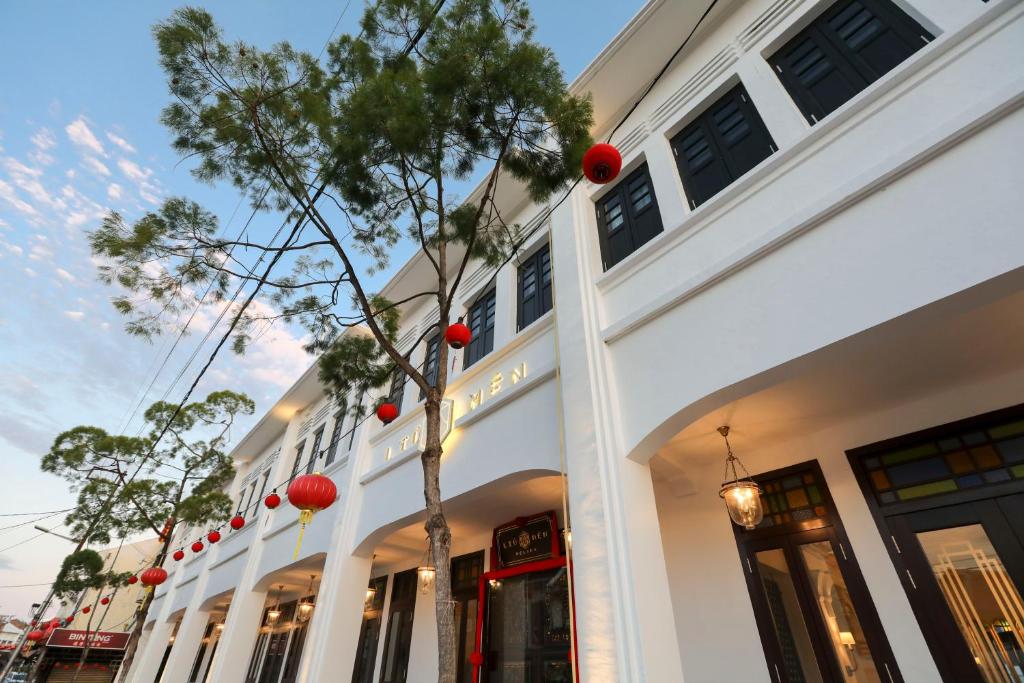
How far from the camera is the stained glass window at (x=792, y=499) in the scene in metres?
4.37

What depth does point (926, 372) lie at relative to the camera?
3713mm

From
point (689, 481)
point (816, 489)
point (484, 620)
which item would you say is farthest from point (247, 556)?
point (816, 489)

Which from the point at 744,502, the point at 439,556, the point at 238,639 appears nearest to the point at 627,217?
the point at 744,502

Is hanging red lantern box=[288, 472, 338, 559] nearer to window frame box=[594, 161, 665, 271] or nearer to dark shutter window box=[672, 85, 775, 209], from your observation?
window frame box=[594, 161, 665, 271]

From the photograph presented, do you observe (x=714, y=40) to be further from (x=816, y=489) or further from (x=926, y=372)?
(x=816, y=489)

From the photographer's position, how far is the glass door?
3.29 m

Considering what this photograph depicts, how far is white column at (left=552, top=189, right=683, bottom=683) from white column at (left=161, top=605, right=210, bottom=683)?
42.0 feet

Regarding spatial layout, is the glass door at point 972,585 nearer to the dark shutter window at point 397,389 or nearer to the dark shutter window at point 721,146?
the dark shutter window at point 721,146

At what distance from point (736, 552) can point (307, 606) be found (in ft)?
29.6

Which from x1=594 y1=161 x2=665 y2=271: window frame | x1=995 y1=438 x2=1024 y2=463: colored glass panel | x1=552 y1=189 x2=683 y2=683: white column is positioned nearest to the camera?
x1=552 y1=189 x2=683 y2=683: white column

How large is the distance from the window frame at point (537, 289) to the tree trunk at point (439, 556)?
8.44 ft

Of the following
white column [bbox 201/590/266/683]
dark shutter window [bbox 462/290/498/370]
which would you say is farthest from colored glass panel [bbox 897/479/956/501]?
white column [bbox 201/590/266/683]

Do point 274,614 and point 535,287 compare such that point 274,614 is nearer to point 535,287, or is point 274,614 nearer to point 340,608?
point 340,608

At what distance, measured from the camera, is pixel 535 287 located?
6297 millimetres
